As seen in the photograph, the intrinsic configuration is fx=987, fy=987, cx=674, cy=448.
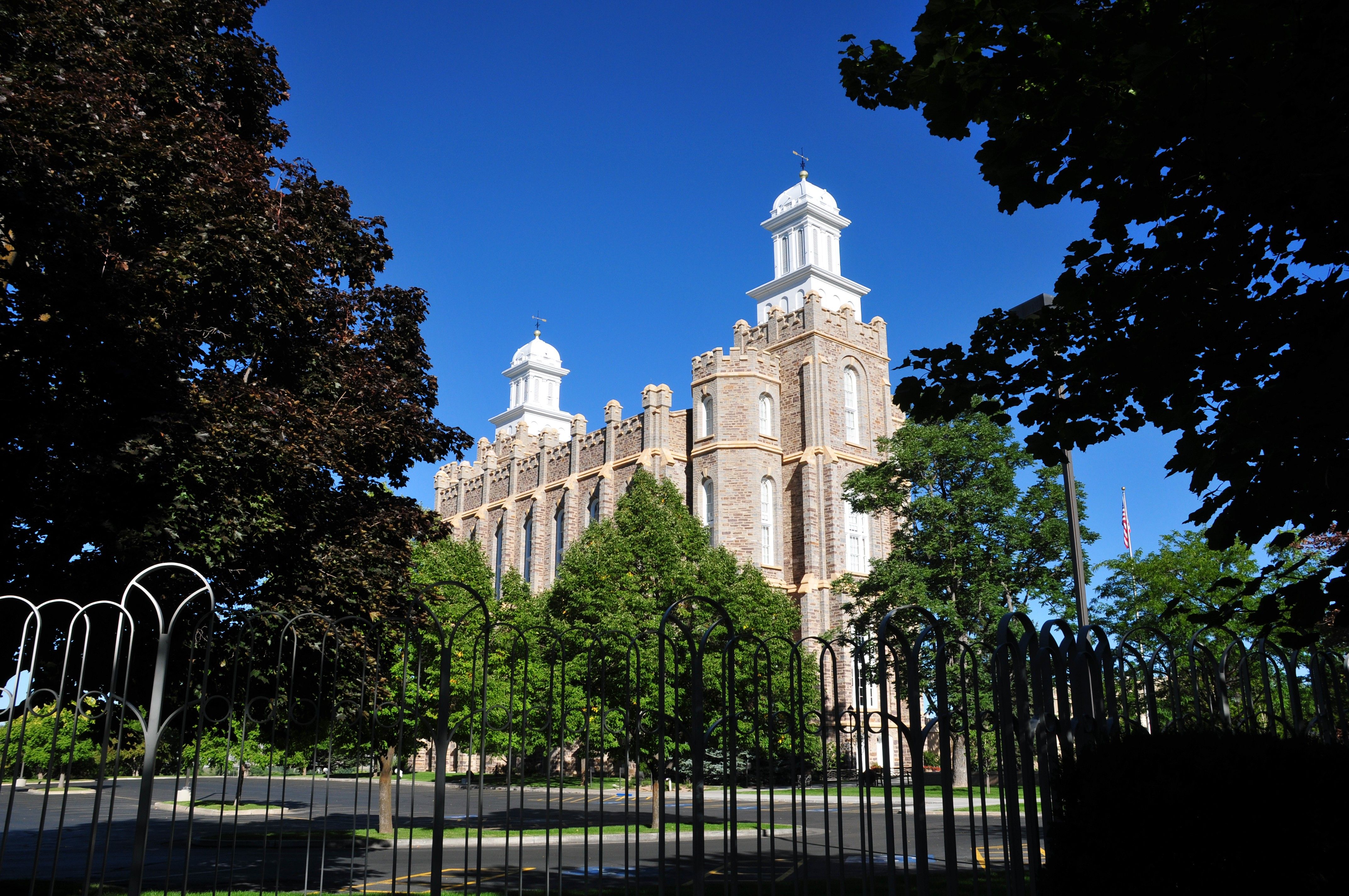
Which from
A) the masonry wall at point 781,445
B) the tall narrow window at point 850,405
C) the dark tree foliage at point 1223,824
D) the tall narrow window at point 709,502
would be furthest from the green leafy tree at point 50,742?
the tall narrow window at point 850,405

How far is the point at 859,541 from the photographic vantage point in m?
42.7

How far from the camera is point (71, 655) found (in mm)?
10359

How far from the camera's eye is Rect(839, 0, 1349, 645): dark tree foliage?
15.0 feet

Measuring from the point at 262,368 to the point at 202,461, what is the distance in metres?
3.03

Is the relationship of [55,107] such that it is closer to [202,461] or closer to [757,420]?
[202,461]

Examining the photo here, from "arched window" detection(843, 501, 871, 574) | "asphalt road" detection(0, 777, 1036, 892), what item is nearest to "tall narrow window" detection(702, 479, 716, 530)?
"arched window" detection(843, 501, 871, 574)

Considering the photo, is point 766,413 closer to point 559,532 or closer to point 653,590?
point 559,532

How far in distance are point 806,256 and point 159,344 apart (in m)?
46.0

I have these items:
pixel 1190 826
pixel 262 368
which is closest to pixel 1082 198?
pixel 1190 826

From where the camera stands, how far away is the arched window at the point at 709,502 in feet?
139

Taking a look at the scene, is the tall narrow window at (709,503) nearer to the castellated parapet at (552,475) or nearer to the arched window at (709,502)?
the arched window at (709,502)

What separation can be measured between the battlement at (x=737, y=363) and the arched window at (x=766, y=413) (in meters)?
0.96

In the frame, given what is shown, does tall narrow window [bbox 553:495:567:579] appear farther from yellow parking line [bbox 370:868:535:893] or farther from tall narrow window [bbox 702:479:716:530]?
yellow parking line [bbox 370:868:535:893]

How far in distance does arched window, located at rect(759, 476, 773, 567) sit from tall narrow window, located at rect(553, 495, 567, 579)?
12158mm
